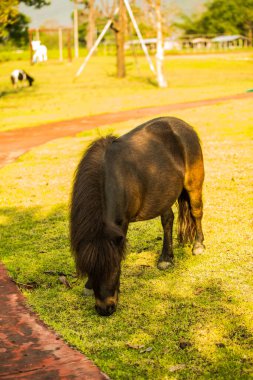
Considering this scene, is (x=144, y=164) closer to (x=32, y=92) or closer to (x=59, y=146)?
(x=59, y=146)

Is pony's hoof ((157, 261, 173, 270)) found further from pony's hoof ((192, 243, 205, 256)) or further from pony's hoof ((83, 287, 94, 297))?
pony's hoof ((83, 287, 94, 297))

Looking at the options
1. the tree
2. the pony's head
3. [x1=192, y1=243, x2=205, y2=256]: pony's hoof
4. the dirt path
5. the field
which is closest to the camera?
the field

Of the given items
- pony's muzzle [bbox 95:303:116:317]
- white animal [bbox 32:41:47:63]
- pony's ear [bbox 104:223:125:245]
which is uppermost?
white animal [bbox 32:41:47:63]

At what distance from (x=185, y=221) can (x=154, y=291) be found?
1.42m

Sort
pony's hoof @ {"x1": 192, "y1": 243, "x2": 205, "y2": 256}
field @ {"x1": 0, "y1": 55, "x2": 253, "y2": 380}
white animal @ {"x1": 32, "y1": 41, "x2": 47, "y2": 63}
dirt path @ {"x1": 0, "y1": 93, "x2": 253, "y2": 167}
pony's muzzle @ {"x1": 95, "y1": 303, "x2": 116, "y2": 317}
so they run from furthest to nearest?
white animal @ {"x1": 32, "y1": 41, "x2": 47, "y2": 63}
dirt path @ {"x1": 0, "y1": 93, "x2": 253, "y2": 167}
pony's hoof @ {"x1": 192, "y1": 243, "x2": 205, "y2": 256}
pony's muzzle @ {"x1": 95, "y1": 303, "x2": 116, "y2": 317}
field @ {"x1": 0, "y1": 55, "x2": 253, "y2": 380}

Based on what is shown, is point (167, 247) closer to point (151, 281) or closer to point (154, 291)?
point (151, 281)

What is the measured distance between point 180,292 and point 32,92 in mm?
30158

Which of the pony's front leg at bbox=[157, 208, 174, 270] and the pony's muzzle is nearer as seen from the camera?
the pony's muzzle

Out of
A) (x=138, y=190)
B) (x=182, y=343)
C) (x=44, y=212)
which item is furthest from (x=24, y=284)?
(x=44, y=212)

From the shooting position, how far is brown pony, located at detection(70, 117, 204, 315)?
5.06 m

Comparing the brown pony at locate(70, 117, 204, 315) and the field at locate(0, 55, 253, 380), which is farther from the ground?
the brown pony at locate(70, 117, 204, 315)

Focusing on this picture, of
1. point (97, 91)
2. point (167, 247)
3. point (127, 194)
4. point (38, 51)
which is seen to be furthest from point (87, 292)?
point (38, 51)

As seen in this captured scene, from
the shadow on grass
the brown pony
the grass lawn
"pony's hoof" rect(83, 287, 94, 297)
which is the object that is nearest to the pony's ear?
the brown pony

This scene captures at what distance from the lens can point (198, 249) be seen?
7.25m
